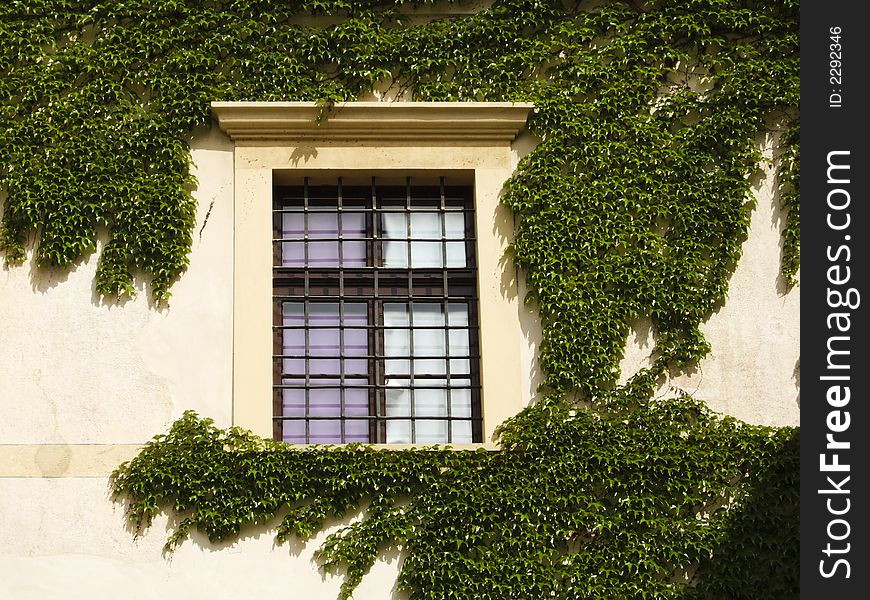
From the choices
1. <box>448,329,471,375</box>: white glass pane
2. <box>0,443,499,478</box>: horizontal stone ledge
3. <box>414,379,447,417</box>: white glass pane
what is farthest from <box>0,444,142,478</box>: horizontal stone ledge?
<box>448,329,471,375</box>: white glass pane

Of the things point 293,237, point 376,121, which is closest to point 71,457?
point 293,237

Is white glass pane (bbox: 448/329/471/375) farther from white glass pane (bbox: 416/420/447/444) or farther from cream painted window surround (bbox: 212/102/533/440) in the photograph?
white glass pane (bbox: 416/420/447/444)

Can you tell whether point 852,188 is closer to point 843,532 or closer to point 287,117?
point 843,532

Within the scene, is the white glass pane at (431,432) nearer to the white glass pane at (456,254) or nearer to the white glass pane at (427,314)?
the white glass pane at (427,314)

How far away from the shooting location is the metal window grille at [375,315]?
10375 millimetres

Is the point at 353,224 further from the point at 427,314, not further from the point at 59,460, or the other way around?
the point at 59,460

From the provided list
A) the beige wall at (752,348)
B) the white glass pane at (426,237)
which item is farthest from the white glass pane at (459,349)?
the beige wall at (752,348)

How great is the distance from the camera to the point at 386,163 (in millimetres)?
10664

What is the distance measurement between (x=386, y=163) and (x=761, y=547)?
379 cm

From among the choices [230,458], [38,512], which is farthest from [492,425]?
[38,512]

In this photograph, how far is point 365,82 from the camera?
35.3 ft

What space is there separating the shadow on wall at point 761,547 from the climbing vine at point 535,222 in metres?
0.02

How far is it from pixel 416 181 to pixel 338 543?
2.79 metres

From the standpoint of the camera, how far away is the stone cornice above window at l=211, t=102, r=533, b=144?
10.6m
